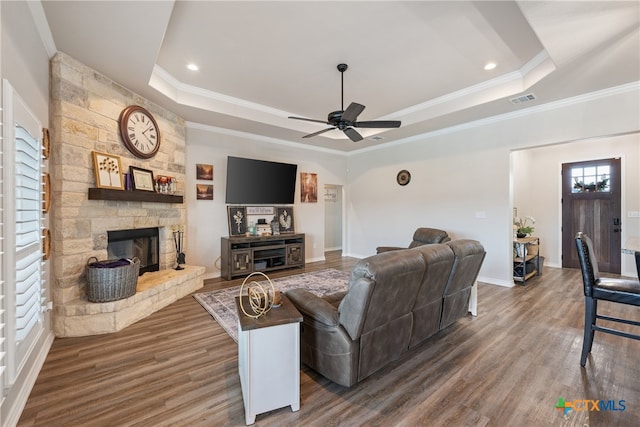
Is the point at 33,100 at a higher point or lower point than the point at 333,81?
lower

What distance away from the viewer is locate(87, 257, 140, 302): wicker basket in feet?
9.37

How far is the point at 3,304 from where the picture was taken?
151 centimetres

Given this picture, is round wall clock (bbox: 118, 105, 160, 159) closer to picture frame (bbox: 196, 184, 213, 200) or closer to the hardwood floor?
picture frame (bbox: 196, 184, 213, 200)

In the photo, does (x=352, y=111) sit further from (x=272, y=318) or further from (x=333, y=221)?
(x=333, y=221)

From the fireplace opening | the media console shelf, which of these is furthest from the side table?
the media console shelf

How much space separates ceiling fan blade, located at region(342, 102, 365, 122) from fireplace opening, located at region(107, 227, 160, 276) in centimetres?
318

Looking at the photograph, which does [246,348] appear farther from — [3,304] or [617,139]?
[617,139]

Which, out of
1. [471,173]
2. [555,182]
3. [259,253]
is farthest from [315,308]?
[555,182]

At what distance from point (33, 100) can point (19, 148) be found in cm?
79

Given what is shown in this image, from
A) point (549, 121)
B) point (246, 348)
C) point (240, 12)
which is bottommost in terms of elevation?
point (246, 348)

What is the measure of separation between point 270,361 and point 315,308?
0.49 metres

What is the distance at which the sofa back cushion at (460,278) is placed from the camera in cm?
260

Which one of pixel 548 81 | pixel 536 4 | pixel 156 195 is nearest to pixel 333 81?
pixel 536 4

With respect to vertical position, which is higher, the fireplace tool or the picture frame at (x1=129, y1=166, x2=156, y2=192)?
the picture frame at (x1=129, y1=166, x2=156, y2=192)
